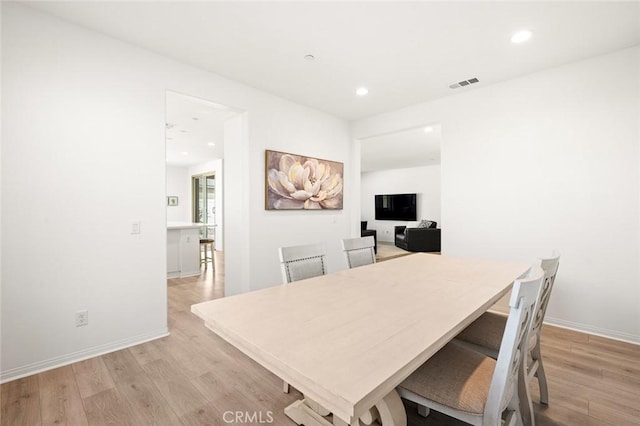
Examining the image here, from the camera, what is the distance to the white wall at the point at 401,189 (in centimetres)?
899

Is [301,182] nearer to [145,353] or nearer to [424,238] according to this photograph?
[145,353]

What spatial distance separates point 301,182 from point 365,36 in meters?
1.99

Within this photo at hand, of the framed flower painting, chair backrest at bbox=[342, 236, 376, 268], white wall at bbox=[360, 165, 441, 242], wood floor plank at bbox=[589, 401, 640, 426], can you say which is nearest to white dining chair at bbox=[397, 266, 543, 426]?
wood floor plank at bbox=[589, 401, 640, 426]

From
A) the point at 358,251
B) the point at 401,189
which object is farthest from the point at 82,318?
the point at 401,189

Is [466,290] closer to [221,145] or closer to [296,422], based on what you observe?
[296,422]

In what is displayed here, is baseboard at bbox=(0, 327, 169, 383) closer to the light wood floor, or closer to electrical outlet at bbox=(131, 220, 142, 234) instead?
the light wood floor

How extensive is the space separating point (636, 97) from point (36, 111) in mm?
4870

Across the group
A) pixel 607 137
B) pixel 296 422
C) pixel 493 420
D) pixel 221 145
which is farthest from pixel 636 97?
pixel 221 145

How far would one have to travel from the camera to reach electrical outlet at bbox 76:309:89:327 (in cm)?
227

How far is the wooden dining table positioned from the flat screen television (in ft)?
25.1

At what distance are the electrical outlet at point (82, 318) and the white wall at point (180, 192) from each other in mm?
7183

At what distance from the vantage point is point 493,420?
1.01m

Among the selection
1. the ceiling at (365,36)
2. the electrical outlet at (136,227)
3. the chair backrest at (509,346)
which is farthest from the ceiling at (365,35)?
the chair backrest at (509,346)

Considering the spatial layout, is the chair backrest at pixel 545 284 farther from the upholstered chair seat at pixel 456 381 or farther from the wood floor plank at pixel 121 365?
the wood floor plank at pixel 121 365
